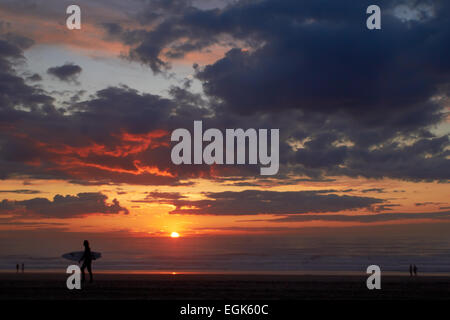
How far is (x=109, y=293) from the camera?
23.4 m
